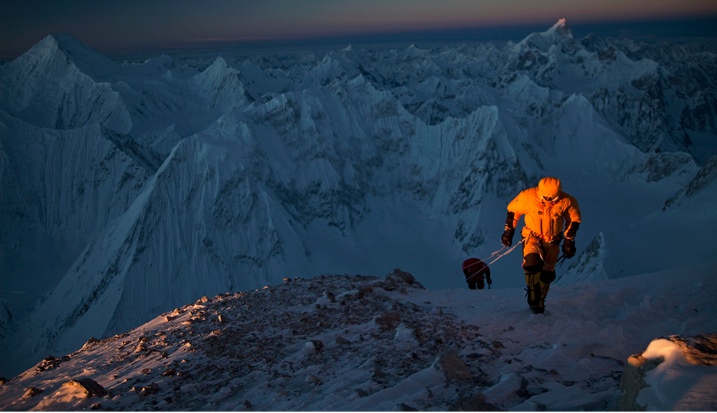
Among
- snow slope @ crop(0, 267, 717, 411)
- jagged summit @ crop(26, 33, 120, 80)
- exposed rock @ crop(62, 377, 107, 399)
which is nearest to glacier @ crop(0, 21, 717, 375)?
jagged summit @ crop(26, 33, 120, 80)

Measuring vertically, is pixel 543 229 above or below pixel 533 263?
above

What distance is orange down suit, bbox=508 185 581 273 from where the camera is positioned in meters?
7.80

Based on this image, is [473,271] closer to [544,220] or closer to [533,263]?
[533,263]

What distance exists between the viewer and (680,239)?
29.4 metres

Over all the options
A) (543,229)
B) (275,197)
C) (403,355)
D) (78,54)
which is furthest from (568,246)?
(78,54)

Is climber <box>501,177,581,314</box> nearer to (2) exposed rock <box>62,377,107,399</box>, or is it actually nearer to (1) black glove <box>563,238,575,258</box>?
(1) black glove <box>563,238,575,258</box>

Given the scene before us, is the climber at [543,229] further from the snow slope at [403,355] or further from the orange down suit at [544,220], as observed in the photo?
the snow slope at [403,355]

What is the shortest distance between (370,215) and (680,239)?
74.4 meters

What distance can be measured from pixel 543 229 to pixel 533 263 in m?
0.51

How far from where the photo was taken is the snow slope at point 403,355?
5.22 m

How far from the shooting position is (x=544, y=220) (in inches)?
310

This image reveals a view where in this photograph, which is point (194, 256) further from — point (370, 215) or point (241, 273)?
point (370, 215)

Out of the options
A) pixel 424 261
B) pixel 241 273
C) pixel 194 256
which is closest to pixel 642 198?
pixel 424 261

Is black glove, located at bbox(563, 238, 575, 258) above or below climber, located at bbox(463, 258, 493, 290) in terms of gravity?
above
